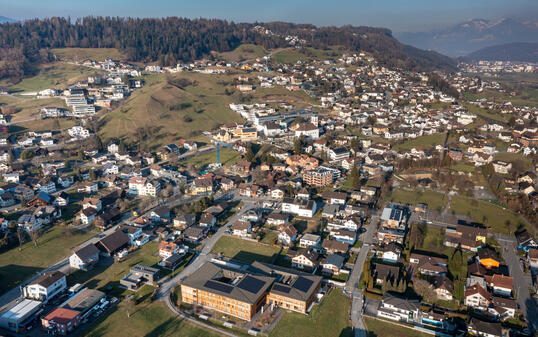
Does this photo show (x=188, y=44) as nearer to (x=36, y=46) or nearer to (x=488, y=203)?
(x=36, y=46)

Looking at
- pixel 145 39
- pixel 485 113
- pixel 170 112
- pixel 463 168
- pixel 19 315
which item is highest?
pixel 145 39

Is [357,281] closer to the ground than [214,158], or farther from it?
closer to the ground

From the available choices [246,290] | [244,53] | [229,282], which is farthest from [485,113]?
[244,53]

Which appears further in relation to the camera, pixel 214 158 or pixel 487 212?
pixel 214 158

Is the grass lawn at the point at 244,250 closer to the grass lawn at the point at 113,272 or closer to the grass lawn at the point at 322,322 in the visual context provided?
the grass lawn at the point at 113,272

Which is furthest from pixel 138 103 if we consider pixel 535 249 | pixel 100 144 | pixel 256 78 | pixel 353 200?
pixel 535 249

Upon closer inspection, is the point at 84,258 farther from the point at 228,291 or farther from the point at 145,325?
the point at 228,291

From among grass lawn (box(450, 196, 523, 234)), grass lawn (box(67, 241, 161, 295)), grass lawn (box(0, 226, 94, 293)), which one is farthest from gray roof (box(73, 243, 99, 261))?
grass lawn (box(450, 196, 523, 234))

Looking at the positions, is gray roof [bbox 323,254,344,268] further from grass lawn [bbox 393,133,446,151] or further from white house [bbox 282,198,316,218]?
grass lawn [bbox 393,133,446,151]
